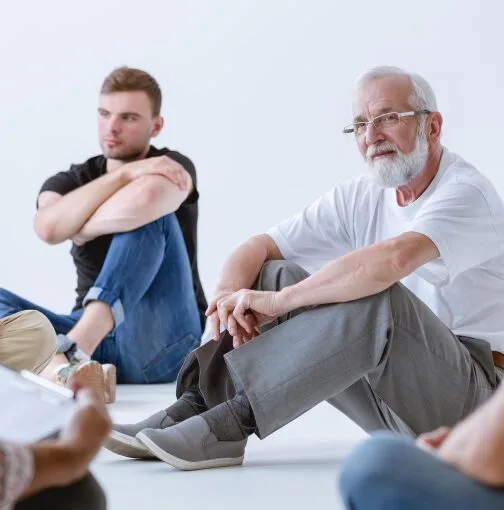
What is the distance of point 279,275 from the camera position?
2361 millimetres

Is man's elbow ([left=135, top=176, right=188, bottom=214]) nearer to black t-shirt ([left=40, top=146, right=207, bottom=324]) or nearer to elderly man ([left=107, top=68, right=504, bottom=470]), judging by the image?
black t-shirt ([left=40, top=146, right=207, bottom=324])

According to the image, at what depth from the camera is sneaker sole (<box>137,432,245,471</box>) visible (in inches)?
87.5

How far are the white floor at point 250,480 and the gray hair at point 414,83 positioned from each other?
0.81 metres

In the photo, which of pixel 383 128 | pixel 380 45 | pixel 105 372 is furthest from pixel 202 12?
pixel 383 128

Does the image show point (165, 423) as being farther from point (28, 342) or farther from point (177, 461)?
point (28, 342)

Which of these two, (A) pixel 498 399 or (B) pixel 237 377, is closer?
(A) pixel 498 399

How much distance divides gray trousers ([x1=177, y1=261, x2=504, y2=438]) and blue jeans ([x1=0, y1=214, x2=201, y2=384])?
1.80 m

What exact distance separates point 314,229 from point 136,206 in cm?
146

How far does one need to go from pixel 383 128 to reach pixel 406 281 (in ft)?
1.15

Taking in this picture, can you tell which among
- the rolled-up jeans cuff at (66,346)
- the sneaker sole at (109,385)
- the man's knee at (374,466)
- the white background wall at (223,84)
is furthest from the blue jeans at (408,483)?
the white background wall at (223,84)

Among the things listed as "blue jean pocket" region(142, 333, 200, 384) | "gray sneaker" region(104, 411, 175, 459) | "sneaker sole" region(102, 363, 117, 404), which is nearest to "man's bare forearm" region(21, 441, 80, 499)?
"gray sneaker" region(104, 411, 175, 459)

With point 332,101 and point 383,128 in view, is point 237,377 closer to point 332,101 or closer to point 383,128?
point 383,128

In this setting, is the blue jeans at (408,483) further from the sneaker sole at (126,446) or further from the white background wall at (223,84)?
the white background wall at (223,84)

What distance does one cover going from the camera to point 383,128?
2.55m
